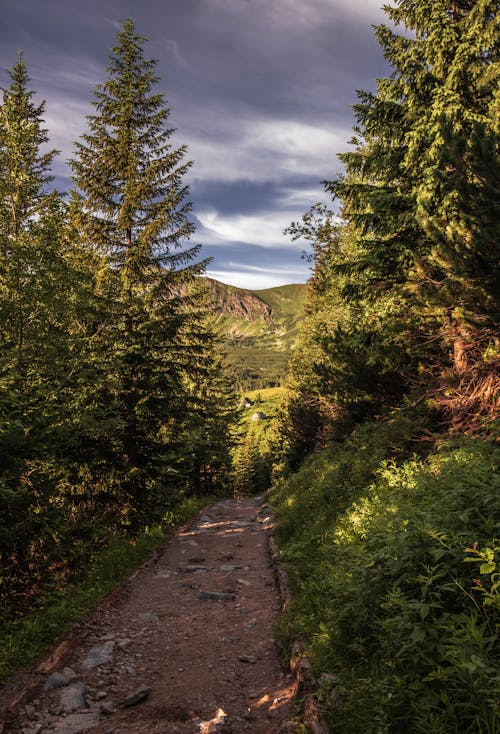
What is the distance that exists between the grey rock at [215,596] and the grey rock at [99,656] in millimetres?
2554

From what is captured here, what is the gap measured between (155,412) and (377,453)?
7015mm

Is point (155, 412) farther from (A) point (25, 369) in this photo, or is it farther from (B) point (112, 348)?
(A) point (25, 369)

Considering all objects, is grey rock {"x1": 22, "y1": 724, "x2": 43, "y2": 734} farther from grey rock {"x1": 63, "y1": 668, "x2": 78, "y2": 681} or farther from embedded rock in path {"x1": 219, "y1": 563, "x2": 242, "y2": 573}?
embedded rock in path {"x1": 219, "y1": 563, "x2": 242, "y2": 573}

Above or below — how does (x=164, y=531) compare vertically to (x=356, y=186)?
below

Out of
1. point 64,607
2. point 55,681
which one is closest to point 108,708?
point 55,681

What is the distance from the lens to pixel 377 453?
1104cm

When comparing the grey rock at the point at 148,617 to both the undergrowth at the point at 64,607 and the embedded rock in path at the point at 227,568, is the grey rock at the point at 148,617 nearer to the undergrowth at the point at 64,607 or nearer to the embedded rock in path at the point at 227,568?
the undergrowth at the point at 64,607

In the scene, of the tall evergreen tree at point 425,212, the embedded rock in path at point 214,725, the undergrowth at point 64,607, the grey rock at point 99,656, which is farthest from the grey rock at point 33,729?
the tall evergreen tree at point 425,212

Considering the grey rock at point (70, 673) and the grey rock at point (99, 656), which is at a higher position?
the grey rock at point (70, 673)

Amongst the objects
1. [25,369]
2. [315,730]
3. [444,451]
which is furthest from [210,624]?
[25,369]

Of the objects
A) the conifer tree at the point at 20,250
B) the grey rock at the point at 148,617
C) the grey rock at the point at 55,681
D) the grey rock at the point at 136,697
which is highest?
the conifer tree at the point at 20,250

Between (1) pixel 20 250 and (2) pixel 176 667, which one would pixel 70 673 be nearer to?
(2) pixel 176 667

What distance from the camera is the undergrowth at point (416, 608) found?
3104mm

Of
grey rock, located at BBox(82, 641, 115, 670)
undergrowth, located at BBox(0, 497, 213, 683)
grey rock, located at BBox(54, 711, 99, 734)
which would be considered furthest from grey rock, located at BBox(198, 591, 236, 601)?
grey rock, located at BBox(54, 711, 99, 734)
